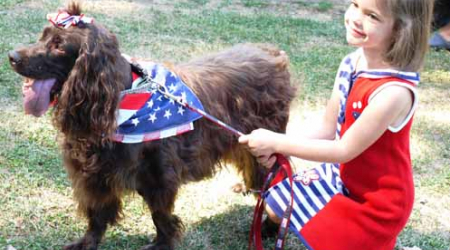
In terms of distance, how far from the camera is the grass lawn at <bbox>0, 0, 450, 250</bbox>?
3.83 meters

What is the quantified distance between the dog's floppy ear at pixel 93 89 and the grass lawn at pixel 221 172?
110 cm

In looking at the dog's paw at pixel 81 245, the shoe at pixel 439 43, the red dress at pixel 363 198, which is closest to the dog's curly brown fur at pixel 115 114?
the dog's paw at pixel 81 245

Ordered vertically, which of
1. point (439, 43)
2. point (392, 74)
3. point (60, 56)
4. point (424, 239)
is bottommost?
point (439, 43)

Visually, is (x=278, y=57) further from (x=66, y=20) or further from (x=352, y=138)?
(x=66, y=20)

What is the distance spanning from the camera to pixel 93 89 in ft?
9.10

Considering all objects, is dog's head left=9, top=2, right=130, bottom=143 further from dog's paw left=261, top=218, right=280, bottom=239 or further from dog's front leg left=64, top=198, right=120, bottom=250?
dog's paw left=261, top=218, right=280, bottom=239

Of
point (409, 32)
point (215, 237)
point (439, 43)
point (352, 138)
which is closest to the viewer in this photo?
point (409, 32)

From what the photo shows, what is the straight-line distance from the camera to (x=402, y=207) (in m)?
2.91

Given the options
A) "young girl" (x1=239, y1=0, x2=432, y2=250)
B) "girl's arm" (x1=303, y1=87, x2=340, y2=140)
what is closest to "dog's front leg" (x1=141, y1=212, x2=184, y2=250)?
"young girl" (x1=239, y1=0, x2=432, y2=250)

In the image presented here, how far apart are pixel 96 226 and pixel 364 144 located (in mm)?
1691

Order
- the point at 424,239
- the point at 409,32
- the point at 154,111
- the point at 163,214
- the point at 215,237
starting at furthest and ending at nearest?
the point at 424,239 → the point at 215,237 → the point at 163,214 → the point at 154,111 → the point at 409,32

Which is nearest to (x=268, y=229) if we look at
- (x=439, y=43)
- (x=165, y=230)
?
(x=165, y=230)

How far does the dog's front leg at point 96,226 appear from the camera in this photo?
3.49m

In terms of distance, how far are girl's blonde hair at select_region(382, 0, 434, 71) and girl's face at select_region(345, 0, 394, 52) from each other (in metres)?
0.03
